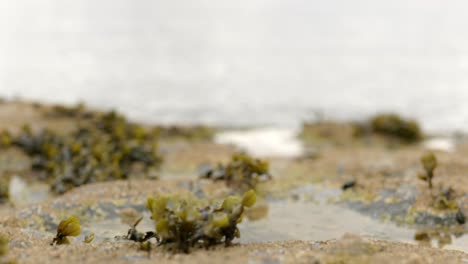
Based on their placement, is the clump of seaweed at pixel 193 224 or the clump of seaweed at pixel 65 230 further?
the clump of seaweed at pixel 65 230

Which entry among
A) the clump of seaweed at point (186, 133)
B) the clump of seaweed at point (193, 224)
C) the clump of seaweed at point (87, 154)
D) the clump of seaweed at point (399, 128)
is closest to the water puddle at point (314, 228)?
the clump of seaweed at point (193, 224)

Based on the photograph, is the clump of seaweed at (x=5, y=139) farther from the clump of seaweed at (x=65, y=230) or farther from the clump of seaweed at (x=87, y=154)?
the clump of seaweed at (x=65, y=230)

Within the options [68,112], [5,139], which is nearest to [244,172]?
[5,139]

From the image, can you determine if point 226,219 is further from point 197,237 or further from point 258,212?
point 258,212

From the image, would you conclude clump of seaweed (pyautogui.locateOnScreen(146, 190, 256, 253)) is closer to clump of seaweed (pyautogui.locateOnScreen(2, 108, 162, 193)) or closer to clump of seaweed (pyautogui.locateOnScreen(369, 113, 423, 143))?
clump of seaweed (pyautogui.locateOnScreen(2, 108, 162, 193))

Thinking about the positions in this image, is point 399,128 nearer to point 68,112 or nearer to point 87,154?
point 68,112

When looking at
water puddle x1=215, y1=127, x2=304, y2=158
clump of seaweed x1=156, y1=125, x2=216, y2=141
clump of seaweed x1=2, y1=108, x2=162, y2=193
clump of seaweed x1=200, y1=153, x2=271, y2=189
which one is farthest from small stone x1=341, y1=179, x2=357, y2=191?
clump of seaweed x1=156, y1=125, x2=216, y2=141

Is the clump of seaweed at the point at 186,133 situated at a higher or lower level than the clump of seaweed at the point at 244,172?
higher
